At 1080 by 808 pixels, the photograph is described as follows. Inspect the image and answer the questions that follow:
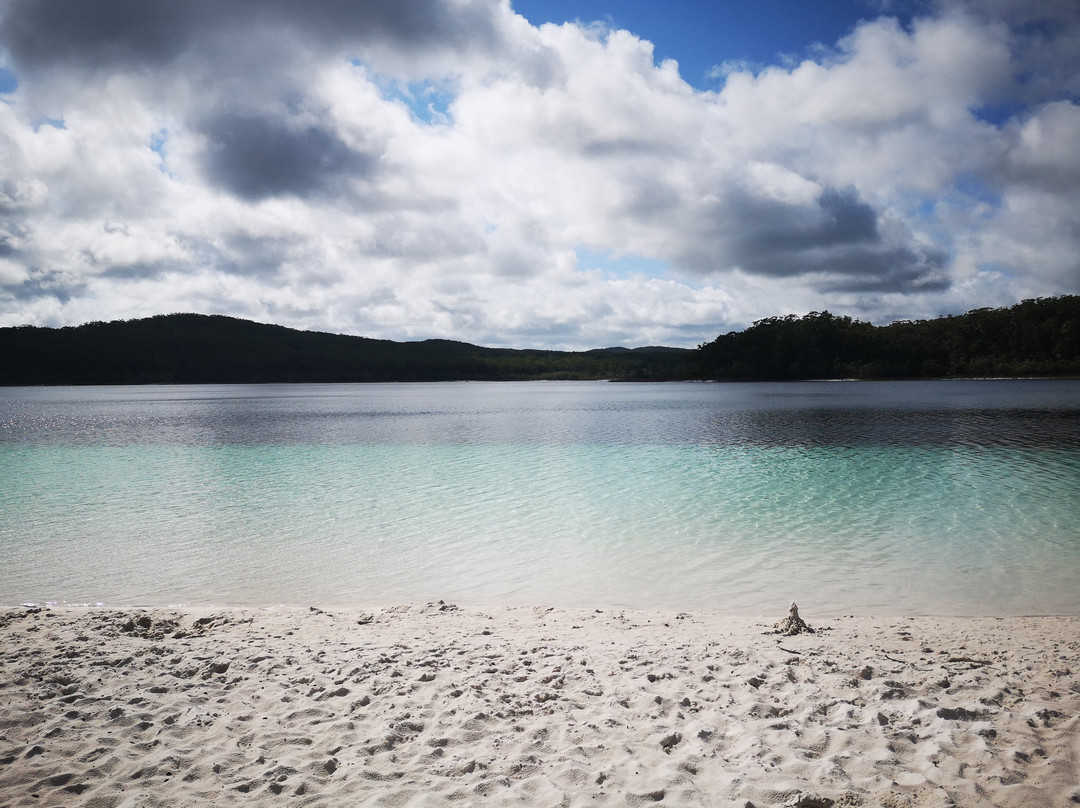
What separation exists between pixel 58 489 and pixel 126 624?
12.8m

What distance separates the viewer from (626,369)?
7402 inches

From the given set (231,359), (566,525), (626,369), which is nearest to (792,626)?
(566,525)

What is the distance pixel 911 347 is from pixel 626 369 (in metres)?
76.6

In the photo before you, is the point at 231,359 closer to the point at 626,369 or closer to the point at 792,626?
the point at 626,369

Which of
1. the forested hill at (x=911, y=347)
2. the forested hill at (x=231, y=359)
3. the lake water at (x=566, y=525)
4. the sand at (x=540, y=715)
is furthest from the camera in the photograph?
the forested hill at (x=231, y=359)

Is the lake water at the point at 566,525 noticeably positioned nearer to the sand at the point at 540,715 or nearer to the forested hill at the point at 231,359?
the sand at the point at 540,715

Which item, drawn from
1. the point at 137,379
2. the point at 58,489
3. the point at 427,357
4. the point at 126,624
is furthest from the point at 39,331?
the point at 126,624

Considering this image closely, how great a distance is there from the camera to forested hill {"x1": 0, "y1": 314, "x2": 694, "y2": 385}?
142 meters

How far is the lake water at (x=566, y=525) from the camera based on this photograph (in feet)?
27.3

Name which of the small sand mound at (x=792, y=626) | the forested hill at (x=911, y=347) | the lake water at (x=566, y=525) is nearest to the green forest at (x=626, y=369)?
the forested hill at (x=911, y=347)

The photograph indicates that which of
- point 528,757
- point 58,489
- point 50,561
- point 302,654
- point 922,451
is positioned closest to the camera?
point 528,757

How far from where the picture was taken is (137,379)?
14650cm

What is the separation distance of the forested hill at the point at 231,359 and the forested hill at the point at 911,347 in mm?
18614

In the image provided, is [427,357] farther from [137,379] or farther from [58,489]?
[58,489]
